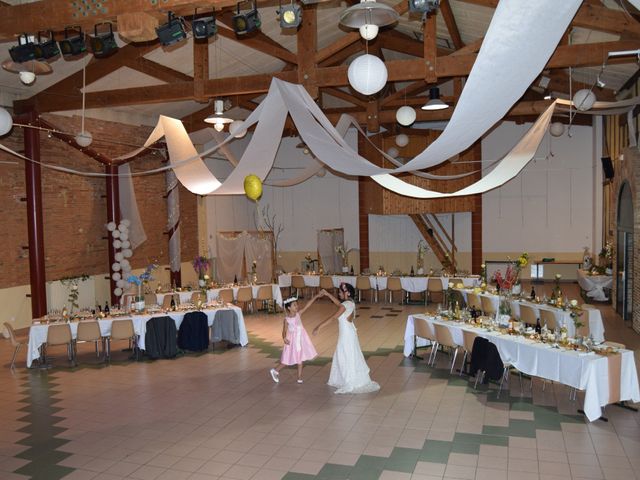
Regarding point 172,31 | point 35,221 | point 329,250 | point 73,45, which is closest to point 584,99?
point 172,31

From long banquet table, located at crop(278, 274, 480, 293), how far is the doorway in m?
2.78

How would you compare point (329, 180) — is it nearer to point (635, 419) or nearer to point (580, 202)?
point (580, 202)

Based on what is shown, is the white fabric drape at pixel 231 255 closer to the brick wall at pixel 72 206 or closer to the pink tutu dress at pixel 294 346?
the brick wall at pixel 72 206

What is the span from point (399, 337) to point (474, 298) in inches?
65.4

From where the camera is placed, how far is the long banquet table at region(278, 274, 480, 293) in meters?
13.1

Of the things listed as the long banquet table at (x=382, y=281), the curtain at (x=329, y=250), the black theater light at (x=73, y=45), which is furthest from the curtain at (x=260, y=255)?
the black theater light at (x=73, y=45)

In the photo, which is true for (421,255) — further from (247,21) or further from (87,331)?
(247,21)

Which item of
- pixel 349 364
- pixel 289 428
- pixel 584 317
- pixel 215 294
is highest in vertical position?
pixel 215 294

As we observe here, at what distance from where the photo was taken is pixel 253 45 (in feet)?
33.7

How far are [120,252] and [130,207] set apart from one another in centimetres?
100

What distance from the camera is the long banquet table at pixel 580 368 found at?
6.17m

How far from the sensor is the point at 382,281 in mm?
13711

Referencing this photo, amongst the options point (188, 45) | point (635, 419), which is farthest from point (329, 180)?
point (635, 419)

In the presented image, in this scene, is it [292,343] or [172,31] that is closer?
[172,31]
